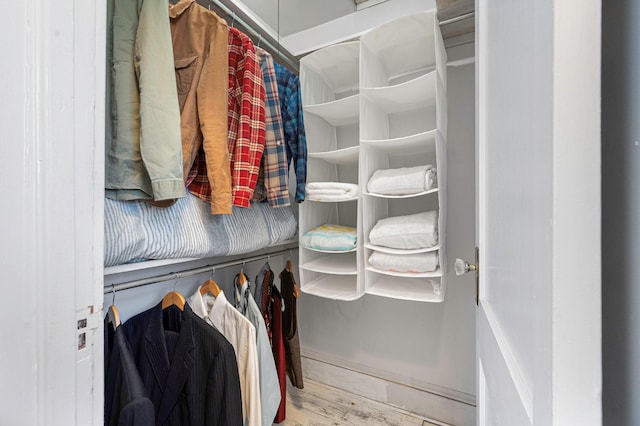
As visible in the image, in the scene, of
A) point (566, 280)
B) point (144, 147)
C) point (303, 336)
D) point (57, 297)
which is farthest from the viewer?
point (303, 336)

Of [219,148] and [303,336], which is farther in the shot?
[303,336]

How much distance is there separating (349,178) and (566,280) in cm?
138

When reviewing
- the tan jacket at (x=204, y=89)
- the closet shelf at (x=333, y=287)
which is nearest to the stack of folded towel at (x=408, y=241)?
the closet shelf at (x=333, y=287)

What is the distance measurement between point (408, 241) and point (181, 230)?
2.78ft

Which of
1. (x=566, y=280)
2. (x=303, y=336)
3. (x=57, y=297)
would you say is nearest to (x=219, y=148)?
(x=57, y=297)

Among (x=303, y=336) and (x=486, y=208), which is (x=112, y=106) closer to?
(x=486, y=208)

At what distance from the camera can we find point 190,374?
2.83 ft

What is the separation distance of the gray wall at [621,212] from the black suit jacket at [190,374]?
89 cm

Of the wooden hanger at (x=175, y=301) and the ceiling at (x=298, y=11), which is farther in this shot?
the ceiling at (x=298, y=11)

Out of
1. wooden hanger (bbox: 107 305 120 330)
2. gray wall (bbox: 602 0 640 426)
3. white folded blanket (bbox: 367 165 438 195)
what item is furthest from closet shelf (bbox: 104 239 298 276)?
gray wall (bbox: 602 0 640 426)

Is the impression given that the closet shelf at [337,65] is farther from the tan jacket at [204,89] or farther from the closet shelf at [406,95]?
the tan jacket at [204,89]

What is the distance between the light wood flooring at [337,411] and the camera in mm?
1360

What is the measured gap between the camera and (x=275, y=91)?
1.15m

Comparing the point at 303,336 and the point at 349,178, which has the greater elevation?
the point at 349,178
